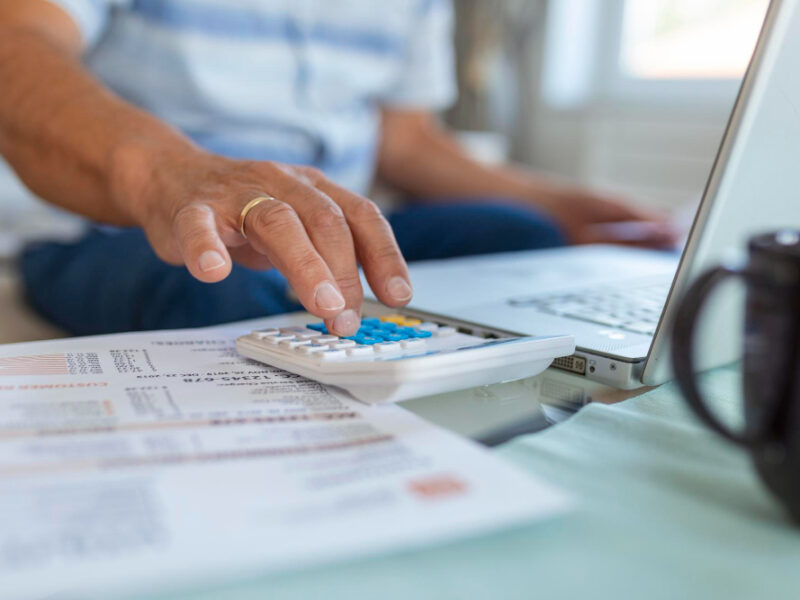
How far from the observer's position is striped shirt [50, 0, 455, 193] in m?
1.05

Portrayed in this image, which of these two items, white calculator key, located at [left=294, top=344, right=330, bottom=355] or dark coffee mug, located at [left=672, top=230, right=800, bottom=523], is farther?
white calculator key, located at [left=294, top=344, right=330, bottom=355]

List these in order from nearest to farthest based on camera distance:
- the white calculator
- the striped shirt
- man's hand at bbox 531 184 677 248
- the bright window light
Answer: the white calculator
the striped shirt
man's hand at bbox 531 184 677 248
the bright window light

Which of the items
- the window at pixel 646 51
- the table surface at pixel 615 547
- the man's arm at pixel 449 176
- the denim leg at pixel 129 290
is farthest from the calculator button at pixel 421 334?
the window at pixel 646 51

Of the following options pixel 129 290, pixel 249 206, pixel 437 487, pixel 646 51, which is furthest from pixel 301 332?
pixel 646 51

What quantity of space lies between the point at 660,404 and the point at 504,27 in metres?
2.53

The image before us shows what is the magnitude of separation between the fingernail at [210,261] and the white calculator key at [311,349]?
10cm

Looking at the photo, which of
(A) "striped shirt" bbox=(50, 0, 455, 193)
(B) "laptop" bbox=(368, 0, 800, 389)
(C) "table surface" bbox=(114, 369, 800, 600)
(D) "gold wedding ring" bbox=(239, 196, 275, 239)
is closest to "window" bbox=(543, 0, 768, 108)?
(A) "striped shirt" bbox=(50, 0, 455, 193)

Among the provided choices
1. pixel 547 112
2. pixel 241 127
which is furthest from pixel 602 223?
pixel 547 112

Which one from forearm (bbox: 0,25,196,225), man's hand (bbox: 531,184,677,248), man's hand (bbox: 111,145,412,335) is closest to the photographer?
man's hand (bbox: 111,145,412,335)

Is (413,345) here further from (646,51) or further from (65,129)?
(646,51)

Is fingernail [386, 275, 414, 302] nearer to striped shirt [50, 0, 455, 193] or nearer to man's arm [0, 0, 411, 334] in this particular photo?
man's arm [0, 0, 411, 334]

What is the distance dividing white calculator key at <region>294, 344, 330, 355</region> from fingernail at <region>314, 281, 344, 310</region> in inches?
1.5

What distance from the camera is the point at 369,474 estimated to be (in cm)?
29

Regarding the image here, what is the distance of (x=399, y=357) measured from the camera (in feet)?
1.30
